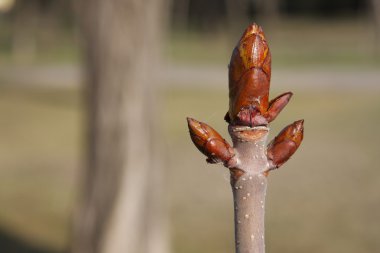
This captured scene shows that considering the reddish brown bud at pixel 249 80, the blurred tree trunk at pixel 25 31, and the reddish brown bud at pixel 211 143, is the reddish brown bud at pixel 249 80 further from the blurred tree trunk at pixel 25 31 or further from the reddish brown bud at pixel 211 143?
the blurred tree trunk at pixel 25 31

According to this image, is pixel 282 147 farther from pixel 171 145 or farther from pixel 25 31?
pixel 25 31

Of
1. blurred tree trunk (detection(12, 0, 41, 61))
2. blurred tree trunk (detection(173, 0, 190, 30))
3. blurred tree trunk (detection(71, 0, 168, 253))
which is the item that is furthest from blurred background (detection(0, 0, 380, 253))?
blurred tree trunk (detection(173, 0, 190, 30))

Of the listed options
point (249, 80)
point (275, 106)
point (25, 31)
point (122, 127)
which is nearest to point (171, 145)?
point (122, 127)

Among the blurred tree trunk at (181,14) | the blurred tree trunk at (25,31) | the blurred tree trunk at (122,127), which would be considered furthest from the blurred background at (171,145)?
the blurred tree trunk at (181,14)

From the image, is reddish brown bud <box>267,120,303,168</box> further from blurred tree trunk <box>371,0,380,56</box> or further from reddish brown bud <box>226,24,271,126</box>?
blurred tree trunk <box>371,0,380,56</box>

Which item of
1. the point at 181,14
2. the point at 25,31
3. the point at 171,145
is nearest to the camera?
the point at 171,145
